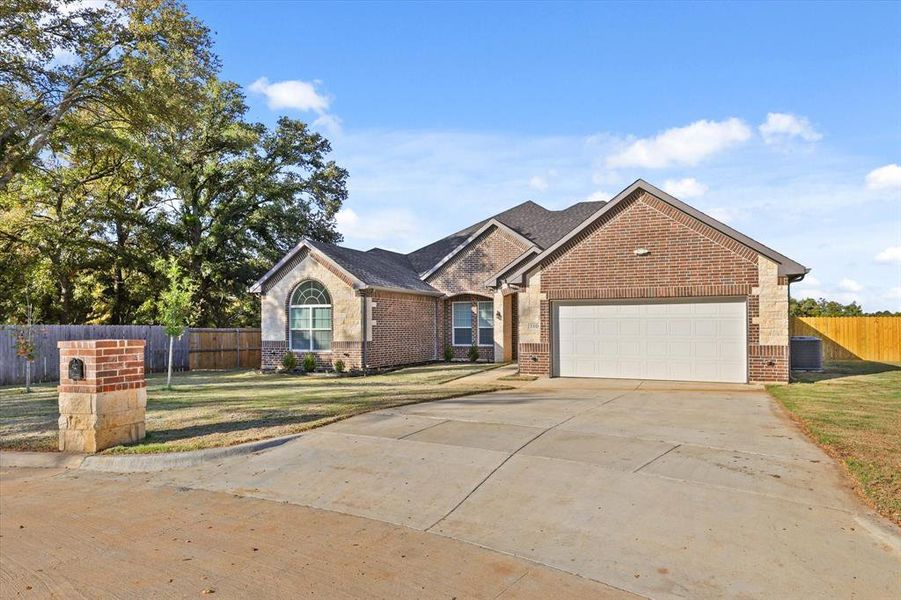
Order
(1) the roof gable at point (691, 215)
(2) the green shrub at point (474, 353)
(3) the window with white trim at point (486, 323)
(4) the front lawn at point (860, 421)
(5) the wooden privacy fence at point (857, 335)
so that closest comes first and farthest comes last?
1. (4) the front lawn at point (860, 421)
2. (1) the roof gable at point (691, 215)
3. (2) the green shrub at point (474, 353)
4. (3) the window with white trim at point (486, 323)
5. (5) the wooden privacy fence at point (857, 335)

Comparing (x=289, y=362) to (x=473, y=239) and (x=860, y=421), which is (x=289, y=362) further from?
(x=860, y=421)

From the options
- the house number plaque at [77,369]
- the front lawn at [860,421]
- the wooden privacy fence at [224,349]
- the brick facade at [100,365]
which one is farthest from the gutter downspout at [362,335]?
the house number plaque at [77,369]

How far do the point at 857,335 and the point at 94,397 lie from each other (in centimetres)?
2935

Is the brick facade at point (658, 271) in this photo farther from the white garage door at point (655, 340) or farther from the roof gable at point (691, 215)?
the white garage door at point (655, 340)

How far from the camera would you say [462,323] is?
25812 millimetres

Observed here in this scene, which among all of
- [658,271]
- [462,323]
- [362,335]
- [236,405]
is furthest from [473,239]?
[236,405]

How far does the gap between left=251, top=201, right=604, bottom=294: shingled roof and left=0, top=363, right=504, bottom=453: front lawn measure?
4227 millimetres

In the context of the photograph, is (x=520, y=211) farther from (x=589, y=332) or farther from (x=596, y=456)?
(x=596, y=456)

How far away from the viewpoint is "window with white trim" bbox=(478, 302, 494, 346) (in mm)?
25312

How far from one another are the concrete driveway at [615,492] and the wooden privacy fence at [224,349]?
61.7ft

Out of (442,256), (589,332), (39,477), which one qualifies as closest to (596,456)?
(39,477)

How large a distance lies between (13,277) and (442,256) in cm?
1904

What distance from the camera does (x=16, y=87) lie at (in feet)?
67.8

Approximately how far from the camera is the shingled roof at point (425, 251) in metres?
22.0
